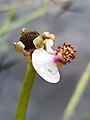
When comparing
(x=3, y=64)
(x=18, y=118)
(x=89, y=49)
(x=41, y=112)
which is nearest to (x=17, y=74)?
(x=3, y=64)

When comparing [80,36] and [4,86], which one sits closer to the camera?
[4,86]

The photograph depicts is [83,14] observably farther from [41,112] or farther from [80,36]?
[41,112]

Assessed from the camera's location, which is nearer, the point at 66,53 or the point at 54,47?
the point at 66,53

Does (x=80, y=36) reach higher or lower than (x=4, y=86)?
higher

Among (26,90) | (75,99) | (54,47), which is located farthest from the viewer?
(54,47)

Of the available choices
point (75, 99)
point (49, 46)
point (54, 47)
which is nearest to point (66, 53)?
point (49, 46)

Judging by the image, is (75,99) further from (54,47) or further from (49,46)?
(49,46)
